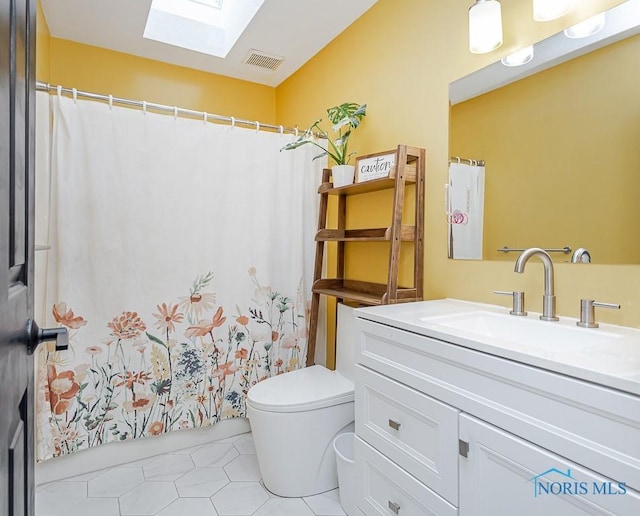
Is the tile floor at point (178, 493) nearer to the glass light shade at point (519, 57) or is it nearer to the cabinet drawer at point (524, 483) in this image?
the cabinet drawer at point (524, 483)

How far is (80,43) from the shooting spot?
8.09 ft

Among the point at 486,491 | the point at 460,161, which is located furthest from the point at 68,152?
the point at 486,491

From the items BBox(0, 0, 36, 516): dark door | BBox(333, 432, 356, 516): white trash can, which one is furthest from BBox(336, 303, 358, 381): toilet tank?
BBox(0, 0, 36, 516): dark door

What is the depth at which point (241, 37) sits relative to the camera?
240 centimetres

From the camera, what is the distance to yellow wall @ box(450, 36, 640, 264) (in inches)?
45.3

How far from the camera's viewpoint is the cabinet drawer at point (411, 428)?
3.51ft

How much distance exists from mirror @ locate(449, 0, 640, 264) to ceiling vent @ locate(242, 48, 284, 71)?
4.99 feet

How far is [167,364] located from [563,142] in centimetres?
201

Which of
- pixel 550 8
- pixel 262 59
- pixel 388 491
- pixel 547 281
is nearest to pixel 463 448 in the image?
pixel 388 491

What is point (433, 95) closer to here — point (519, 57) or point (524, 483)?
point (519, 57)

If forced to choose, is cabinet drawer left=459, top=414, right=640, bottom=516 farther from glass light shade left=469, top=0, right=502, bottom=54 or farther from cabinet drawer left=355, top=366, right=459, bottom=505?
glass light shade left=469, top=0, right=502, bottom=54

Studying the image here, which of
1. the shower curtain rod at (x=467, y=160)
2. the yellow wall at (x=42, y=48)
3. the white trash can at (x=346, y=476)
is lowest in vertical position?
the white trash can at (x=346, y=476)

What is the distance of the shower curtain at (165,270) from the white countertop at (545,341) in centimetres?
98

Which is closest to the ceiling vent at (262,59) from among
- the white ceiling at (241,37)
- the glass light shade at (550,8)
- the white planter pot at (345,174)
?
the white ceiling at (241,37)
